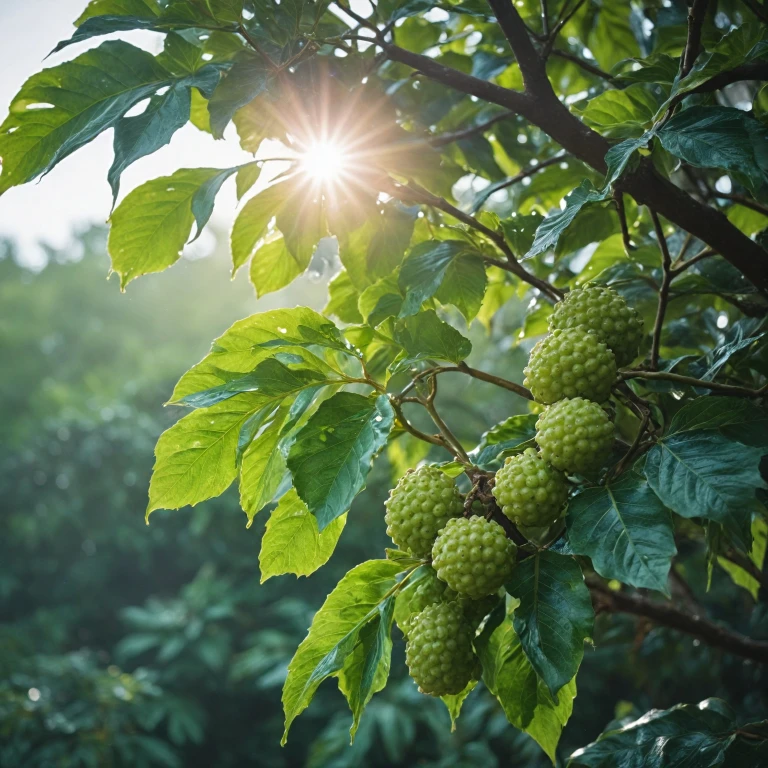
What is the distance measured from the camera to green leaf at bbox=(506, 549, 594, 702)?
1.62 ft

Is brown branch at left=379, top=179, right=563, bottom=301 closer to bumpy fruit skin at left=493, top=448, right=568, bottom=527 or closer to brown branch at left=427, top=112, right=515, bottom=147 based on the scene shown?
brown branch at left=427, top=112, right=515, bottom=147

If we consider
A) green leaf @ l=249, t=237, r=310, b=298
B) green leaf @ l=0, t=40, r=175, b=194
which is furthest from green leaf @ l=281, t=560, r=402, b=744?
green leaf @ l=0, t=40, r=175, b=194

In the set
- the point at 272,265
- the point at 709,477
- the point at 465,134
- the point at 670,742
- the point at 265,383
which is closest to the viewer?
the point at 709,477

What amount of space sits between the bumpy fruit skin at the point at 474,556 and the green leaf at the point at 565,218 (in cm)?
21

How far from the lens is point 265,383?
1.90 ft

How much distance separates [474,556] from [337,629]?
0.15m

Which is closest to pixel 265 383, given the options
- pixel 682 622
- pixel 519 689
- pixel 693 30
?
pixel 519 689

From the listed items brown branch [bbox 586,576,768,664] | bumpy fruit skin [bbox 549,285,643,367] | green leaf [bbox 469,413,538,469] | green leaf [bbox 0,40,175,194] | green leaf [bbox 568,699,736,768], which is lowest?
green leaf [bbox 568,699,736,768]

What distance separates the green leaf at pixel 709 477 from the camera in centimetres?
45

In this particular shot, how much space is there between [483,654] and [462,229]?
16.8 inches

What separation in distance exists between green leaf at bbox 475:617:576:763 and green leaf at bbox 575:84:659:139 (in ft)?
1.48

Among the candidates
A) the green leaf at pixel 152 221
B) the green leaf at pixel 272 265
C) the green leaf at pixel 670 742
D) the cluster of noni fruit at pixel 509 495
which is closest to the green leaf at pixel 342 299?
the green leaf at pixel 272 265

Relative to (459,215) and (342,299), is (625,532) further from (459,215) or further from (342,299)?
(342,299)

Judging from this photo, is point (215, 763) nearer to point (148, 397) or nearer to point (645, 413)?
point (148, 397)
